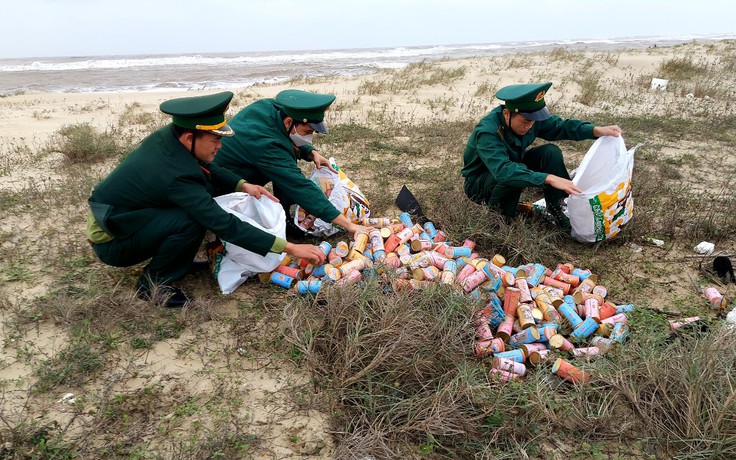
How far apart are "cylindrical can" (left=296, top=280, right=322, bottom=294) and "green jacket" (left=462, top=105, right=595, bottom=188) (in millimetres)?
1716

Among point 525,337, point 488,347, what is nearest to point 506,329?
point 525,337

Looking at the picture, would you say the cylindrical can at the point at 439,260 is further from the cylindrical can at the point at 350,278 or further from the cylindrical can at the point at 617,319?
the cylindrical can at the point at 617,319

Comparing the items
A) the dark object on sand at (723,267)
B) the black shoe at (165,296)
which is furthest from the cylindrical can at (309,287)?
the dark object on sand at (723,267)

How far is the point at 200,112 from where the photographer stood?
2.65m

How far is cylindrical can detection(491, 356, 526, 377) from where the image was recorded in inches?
97.7

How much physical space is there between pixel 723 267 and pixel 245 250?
138 inches

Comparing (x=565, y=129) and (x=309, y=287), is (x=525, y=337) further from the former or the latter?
(x=565, y=129)

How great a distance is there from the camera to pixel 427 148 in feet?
20.8

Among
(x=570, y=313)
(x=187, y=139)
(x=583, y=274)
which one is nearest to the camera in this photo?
(x=187, y=139)

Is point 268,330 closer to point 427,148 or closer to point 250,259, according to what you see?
point 250,259

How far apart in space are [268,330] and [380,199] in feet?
7.61

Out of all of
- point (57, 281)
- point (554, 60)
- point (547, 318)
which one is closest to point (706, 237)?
point (547, 318)

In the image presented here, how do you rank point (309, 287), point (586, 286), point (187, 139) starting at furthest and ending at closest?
point (586, 286)
point (309, 287)
point (187, 139)

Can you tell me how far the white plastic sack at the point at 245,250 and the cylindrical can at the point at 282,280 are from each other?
6 centimetres
